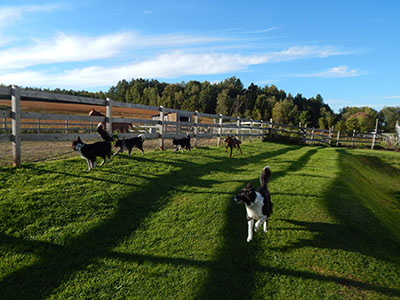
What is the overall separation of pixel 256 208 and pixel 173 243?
53.2 inches

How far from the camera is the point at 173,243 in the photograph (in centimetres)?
343

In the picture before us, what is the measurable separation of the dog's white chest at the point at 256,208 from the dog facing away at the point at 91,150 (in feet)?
13.4

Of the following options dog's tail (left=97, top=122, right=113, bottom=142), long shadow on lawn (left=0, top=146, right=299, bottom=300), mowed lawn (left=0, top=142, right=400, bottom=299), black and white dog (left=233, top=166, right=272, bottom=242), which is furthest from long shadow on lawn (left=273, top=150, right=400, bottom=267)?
dog's tail (left=97, top=122, right=113, bottom=142)

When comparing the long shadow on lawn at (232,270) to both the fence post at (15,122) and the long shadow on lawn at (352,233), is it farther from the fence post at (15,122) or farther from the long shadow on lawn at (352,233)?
the fence post at (15,122)

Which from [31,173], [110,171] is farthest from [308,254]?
[31,173]

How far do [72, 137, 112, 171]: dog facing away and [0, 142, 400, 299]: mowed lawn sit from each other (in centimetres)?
35

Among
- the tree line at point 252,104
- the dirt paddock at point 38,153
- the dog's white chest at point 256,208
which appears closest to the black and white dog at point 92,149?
the dirt paddock at point 38,153

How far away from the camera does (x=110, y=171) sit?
5.77 m

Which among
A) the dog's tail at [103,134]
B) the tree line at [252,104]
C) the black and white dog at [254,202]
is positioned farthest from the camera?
the tree line at [252,104]

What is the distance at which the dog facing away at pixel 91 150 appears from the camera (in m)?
5.27

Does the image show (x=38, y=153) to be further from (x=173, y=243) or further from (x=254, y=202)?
(x=254, y=202)

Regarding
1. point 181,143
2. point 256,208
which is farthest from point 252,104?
point 256,208

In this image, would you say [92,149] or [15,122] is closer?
[15,122]

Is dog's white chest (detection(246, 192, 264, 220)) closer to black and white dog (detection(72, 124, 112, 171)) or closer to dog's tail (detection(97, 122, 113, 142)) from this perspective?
black and white dog (detection(72, 124, 112, 171))
